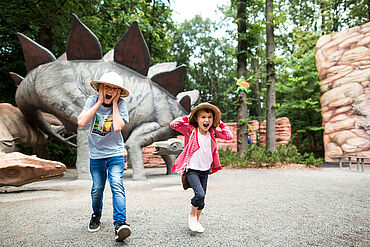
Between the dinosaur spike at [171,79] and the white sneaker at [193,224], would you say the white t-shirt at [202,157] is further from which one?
the dinosaur spike at [171,79]

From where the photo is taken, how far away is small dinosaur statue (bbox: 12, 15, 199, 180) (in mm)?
4684

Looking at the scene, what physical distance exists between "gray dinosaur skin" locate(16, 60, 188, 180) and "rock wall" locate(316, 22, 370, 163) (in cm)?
709

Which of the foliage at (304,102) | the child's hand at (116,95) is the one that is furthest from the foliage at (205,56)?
the child's hand at (116,95)

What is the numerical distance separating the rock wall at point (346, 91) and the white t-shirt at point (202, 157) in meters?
9.02

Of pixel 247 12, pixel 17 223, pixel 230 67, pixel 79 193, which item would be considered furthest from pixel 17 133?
pixel 230 67

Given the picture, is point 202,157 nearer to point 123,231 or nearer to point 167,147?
point 123,231

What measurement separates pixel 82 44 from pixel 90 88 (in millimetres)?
868

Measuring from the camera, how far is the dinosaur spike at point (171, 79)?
17.4 ft

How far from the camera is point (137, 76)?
520 centimetres

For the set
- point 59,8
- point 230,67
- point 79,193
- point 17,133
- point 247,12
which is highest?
point 230,67

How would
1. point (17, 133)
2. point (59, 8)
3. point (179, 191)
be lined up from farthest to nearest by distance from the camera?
point (59, 8) → point (17, 133) → point (179, 191)

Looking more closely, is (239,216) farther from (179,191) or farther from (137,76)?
(137,76)

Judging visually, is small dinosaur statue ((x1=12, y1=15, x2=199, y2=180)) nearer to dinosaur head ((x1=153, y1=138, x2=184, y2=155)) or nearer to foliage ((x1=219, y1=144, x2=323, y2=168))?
dinosaur head ((x1=153, y1=138, x2=184, y2=155))

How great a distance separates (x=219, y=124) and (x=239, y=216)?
94 cm
